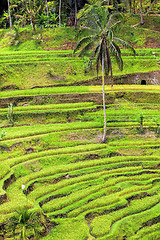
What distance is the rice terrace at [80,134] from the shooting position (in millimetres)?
18984

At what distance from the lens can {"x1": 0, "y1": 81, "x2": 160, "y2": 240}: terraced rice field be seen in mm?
19109

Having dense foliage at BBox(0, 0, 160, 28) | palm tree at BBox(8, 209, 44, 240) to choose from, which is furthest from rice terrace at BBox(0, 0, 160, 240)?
dense foliage at BBox(0, 0, 160, 28)

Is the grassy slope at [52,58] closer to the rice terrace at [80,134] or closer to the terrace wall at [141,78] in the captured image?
the rice terrace at [80,134]

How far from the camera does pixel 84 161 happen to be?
2486cm

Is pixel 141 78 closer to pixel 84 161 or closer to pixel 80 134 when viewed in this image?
pixel 80 134

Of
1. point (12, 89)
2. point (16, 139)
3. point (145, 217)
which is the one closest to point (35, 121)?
point (16, 139)

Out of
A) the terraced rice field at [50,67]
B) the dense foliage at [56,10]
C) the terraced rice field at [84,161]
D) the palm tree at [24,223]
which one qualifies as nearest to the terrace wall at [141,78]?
the terraced rice field at [50,67]

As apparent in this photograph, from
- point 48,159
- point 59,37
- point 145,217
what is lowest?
point 145,217

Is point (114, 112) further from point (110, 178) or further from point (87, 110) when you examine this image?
point (110, 178)

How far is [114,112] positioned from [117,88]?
16.6 feet

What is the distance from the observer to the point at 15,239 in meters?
16.9

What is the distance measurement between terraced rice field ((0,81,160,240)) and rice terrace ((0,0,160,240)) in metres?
0.07

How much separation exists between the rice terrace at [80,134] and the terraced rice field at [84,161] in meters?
0.07

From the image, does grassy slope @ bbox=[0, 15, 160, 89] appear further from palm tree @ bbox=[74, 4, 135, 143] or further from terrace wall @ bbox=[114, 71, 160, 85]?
palm tree @ bbox=[74, 4, 135, 143]
